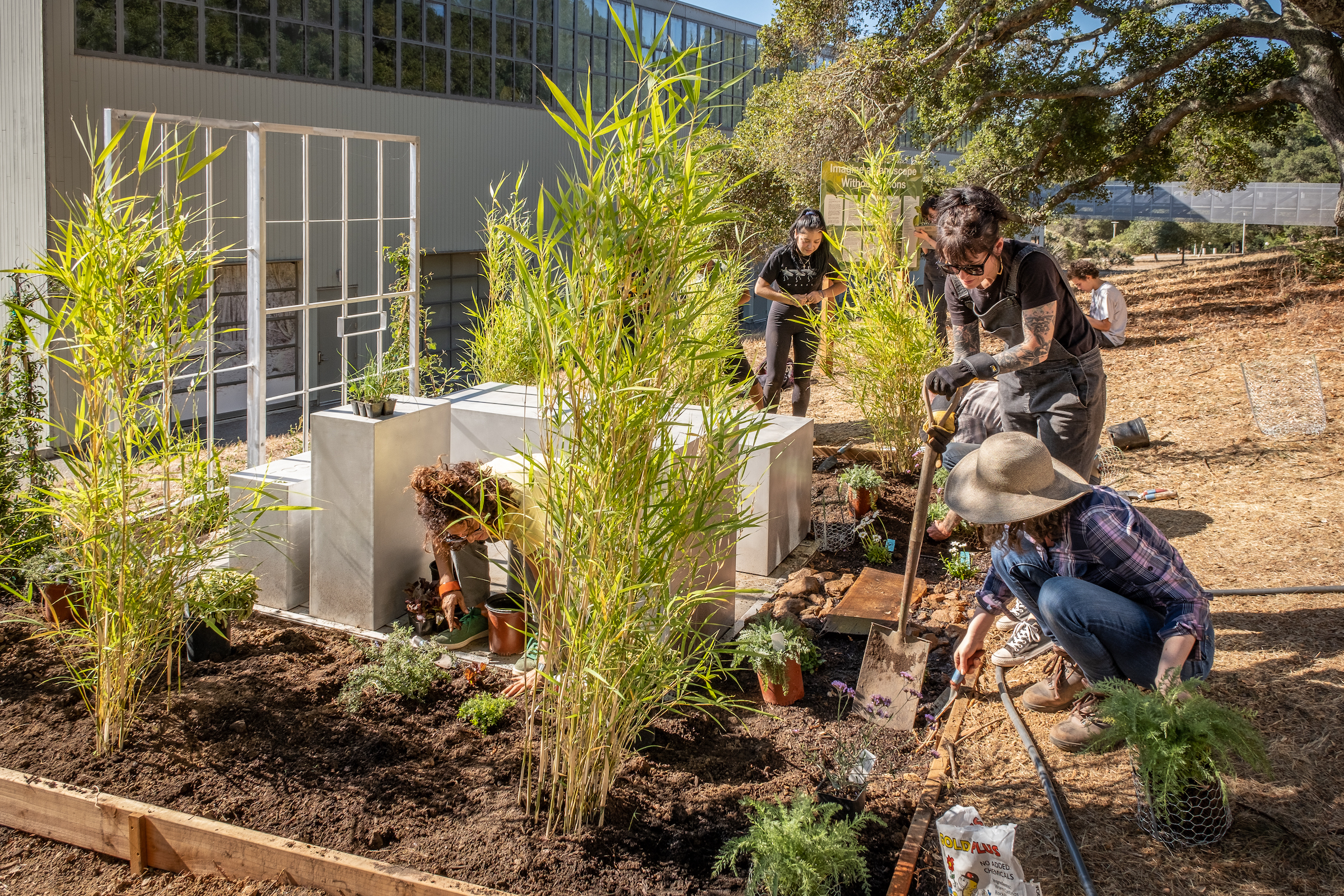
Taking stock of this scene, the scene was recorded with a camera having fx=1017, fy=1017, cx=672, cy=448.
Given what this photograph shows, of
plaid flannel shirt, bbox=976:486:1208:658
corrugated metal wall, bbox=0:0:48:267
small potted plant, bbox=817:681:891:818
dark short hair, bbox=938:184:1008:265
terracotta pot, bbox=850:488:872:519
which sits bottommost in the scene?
small potted plant, bbox=817:681:891:818

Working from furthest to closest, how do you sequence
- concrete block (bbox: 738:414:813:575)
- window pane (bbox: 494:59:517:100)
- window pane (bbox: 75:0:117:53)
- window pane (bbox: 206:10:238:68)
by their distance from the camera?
window pane (bbox: 494:59:517:100) → window pane (bbox: 206:10:238:68) → window pane (bbox: 75:0:117:53) → concrete block (bbox: 738:414:813:575)

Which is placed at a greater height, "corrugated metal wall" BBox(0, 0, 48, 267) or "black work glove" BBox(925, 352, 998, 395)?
"corrugated metal wall" BBox(0, 0, 48, 267)

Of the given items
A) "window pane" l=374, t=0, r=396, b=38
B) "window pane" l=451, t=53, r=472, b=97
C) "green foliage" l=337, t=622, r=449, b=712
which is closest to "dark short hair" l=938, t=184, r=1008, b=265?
"green foliage" l=337, t=622, r=449, b=712

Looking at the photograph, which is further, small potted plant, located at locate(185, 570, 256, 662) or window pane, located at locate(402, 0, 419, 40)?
window pane, located at locate(402, 0, 419, 40)

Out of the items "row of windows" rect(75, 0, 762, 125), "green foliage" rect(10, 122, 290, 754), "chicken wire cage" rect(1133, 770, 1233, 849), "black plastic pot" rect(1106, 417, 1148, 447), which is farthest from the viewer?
"row of windows" rect(75, 0, 762, 125)

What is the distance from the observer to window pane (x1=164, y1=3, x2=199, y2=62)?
13023 mm

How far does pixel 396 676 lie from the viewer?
336 cm

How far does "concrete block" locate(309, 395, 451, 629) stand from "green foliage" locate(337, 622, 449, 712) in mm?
581

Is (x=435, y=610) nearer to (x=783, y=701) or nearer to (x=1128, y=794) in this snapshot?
(x=783, y=701)

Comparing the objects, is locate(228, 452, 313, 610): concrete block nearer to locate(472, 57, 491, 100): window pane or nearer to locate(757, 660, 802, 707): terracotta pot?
locate(757, 660, 802, 707): terracotta pot

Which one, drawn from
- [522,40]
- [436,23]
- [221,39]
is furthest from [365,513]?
[522,40]

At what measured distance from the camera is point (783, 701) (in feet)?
11.2

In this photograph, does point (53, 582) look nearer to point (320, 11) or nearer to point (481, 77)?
point (320, 11)

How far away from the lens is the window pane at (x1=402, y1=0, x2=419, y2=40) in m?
16.8
